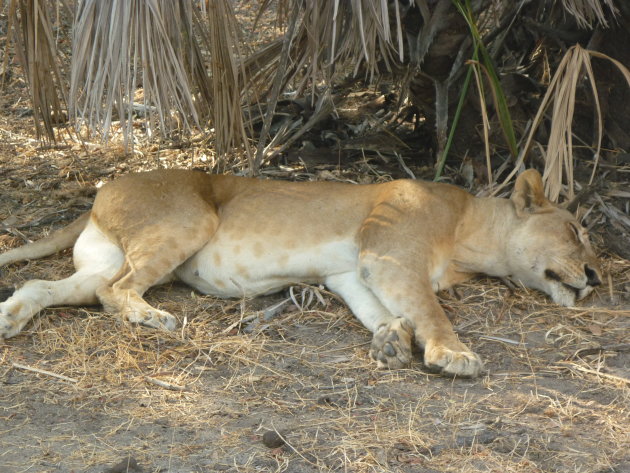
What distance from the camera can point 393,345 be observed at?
3816mm

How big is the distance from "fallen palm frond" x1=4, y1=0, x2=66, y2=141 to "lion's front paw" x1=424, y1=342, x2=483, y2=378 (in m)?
2.26

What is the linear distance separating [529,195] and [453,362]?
1.34 meters

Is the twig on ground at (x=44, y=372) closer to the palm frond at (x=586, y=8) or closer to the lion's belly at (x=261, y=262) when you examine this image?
the lion's belly at (x=261, y=262)

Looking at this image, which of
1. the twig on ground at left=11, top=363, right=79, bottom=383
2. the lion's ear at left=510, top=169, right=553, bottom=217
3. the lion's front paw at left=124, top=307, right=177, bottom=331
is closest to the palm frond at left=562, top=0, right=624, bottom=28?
the lion's ear at left=510, top=169, right=553, bottom=217

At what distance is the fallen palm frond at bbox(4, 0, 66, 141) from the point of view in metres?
4.44

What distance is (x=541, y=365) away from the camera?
12.7ft

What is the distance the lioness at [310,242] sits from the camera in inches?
169

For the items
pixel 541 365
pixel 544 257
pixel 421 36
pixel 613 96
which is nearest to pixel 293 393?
pixel 541 365

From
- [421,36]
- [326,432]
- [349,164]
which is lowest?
[349,164]

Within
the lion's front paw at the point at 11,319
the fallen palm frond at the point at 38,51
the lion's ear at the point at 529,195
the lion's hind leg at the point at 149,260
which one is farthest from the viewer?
the lion's ear at the point at 529,195

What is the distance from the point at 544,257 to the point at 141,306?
1.99 m

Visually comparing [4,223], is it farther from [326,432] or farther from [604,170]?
[604,170]

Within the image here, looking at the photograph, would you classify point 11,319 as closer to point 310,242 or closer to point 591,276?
point 310,242

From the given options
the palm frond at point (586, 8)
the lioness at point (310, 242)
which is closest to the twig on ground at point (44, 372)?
the lioness at point (310, 242)
